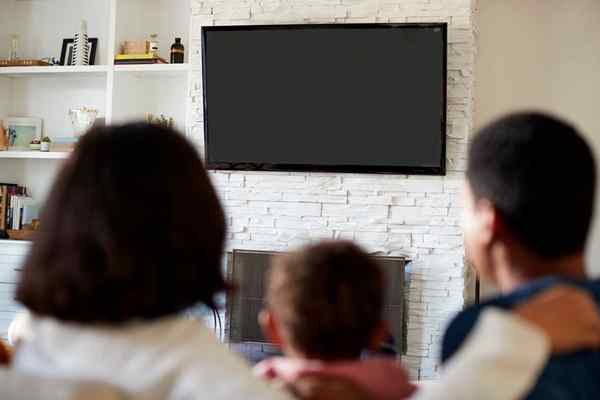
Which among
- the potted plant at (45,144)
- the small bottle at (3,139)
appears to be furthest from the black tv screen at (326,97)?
the small bottle at (3,139)

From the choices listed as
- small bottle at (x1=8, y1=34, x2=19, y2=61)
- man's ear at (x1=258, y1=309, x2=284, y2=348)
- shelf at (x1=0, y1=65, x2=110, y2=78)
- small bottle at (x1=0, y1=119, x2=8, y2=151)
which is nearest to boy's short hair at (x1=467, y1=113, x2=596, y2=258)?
man's ear at (x1=258, y1=309, x2=284, y2=348)

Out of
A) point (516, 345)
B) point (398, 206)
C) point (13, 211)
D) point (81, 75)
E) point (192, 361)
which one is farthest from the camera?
point (81, 75)

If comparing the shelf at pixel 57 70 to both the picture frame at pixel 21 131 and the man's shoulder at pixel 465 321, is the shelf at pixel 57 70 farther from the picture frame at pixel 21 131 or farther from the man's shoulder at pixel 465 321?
the man's shoulder at pixel 465 321

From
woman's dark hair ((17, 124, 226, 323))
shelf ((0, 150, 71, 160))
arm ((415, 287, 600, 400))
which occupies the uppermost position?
shelf ((0, 150, 71, 160))

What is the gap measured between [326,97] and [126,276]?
10.4 feet

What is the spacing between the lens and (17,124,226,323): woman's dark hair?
36.6 inches

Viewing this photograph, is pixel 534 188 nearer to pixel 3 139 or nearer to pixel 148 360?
pixel 148 360

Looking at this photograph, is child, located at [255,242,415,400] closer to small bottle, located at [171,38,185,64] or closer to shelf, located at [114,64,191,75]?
shelf, located at [114,64,191,75]

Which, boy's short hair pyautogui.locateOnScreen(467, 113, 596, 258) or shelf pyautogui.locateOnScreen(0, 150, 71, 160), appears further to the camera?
shelf pyautogui.locateOnScreen(0, 150, 71, 160)

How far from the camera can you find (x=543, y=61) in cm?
427

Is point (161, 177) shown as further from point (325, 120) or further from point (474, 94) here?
point (474, 94)

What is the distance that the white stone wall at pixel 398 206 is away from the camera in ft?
13.0

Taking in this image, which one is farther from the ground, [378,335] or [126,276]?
[126,276]

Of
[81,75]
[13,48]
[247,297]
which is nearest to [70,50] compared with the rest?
[81,75]
